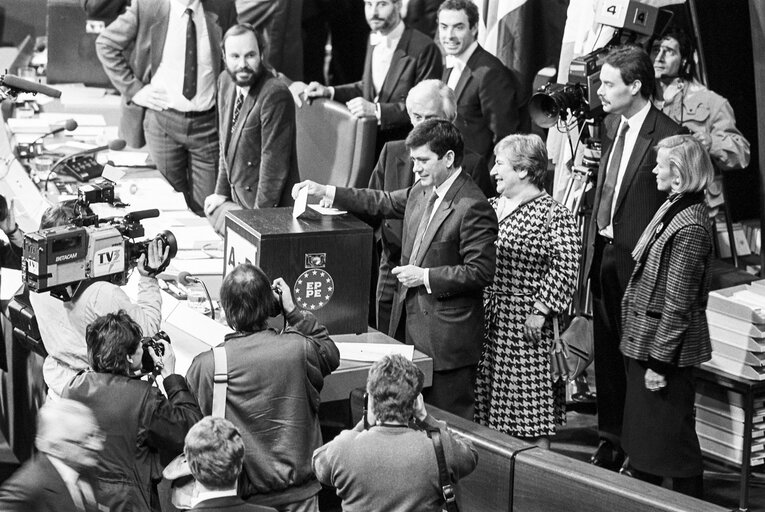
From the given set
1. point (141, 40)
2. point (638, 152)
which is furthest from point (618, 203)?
point (141, 40)

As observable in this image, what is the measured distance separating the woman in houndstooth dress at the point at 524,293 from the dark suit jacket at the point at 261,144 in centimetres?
138

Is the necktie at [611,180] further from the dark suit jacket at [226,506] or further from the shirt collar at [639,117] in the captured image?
the dark suit jacket at [226,506]

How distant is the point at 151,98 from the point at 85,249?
3236 mm

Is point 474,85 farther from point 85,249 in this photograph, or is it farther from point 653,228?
point 85,249

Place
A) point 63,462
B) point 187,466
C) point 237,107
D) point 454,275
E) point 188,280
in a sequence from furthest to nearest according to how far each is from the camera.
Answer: point 237,107 → point 188,280 → point 454,275 → point 187,466 → point 63,462

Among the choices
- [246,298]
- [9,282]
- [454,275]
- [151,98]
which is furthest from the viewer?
[151,98]

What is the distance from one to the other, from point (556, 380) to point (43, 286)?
1.92m

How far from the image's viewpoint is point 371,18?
607 cm

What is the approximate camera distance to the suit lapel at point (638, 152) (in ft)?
15.9

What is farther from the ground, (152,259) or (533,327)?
(152,259)

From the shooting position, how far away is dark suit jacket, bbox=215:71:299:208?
5.66 m

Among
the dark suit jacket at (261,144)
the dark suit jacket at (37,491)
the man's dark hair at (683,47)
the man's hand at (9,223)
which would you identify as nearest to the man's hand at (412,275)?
the dark suit jacket at (37,491)

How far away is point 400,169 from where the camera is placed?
4.94 meters

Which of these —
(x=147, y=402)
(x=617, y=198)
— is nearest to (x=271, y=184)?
(x=617, y=198)
